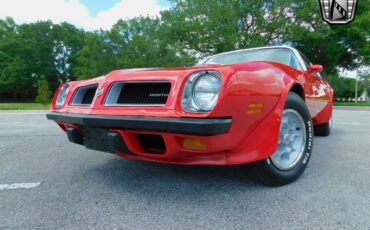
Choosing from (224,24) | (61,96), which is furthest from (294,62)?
(224,24)

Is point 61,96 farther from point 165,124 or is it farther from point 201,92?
point 201,92

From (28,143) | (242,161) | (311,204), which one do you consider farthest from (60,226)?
(28,143)

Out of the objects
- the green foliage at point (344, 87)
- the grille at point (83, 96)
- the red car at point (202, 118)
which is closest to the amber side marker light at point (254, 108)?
the red car at point (202, 118)

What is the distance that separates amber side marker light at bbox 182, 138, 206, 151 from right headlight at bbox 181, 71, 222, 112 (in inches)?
7.8

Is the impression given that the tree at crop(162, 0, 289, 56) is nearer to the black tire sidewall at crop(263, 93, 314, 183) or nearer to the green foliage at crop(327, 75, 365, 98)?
the black tire sidewall at crop(263, 93, 314, 183)

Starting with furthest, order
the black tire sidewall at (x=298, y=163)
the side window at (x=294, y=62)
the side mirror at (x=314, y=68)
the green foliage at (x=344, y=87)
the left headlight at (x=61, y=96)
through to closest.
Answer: the green foliage at (x=344, y=87), the side mirror at (x=314, y=68), the side window at (x=294, y=62), the left headlight at (x=61, y=96), the black tire sidewall at (x=298, y=163)

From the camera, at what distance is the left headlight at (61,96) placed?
2704mm

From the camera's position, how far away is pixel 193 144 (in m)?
1.76

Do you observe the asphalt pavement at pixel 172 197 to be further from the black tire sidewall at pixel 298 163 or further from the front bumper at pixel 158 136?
the front bumper at pixel 158 136

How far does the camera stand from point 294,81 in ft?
7.66

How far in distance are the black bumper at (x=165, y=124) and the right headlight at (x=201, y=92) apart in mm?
98

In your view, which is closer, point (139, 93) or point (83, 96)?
point (139, 93)

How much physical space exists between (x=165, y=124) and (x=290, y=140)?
1.25 metres

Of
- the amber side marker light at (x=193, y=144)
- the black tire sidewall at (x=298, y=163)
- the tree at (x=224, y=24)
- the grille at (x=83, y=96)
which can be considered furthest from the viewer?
the tree at (x=224, y=24)
